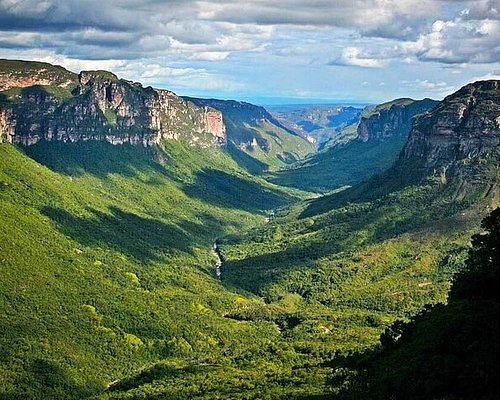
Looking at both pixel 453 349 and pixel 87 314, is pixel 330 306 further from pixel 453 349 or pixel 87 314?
pixel 453 349

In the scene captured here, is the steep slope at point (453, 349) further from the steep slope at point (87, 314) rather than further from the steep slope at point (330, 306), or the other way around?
the steep slope at point (87, 314)

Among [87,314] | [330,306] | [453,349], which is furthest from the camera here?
[330,306]

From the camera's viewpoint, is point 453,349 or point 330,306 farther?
point 330,306

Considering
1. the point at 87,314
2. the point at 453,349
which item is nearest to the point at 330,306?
the point at 87,314

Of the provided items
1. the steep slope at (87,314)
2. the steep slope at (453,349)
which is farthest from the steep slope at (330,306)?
the steep slope at (453,349)

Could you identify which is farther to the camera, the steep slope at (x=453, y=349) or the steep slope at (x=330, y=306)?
the steep slope at (x=330, y=306)

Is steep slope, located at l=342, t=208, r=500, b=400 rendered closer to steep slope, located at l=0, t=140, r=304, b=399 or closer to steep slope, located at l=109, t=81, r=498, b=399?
steep slope, located at l=109, t=81, r=498, b=399

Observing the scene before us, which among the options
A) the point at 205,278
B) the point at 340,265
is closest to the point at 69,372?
the point at 205,278

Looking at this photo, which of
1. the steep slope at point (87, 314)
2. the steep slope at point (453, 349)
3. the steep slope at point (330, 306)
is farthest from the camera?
the steep slope at point (87, 314)

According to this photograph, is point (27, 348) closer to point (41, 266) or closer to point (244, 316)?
point (41, 266)

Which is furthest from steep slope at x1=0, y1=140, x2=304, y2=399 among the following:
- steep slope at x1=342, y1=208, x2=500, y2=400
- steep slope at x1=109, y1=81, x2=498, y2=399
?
steep slope at x1=342, y1=208, x2=500, y2=400

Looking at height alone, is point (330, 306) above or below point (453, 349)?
below
